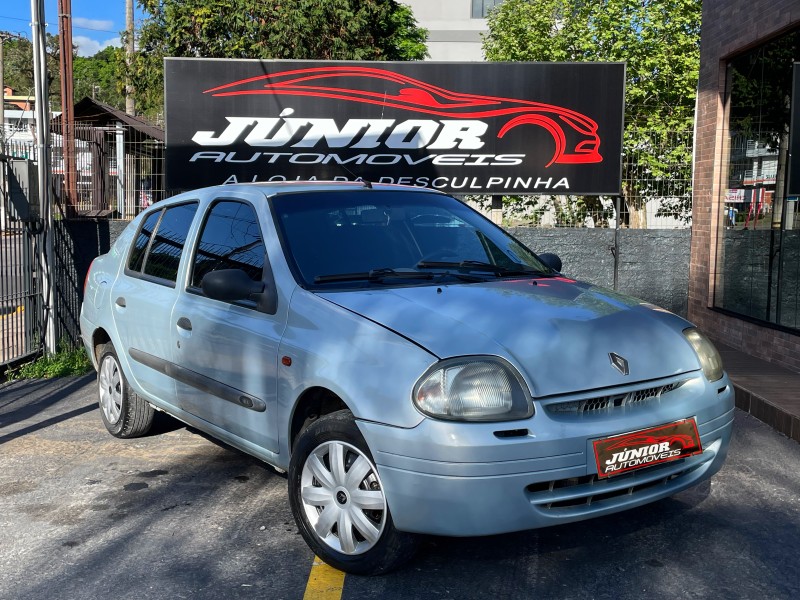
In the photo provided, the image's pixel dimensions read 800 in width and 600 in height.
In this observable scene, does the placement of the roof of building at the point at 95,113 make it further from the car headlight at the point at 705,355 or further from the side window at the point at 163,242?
the car headlight at the point at 705,355

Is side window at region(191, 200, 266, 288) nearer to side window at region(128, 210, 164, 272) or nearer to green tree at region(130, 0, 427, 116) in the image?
side window at region(128, 210, 164, 272)

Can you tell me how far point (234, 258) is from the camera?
187 inches

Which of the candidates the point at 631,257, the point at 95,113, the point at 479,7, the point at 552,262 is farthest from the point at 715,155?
the point at 479,7

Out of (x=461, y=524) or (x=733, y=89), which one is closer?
(x=461, y=524)

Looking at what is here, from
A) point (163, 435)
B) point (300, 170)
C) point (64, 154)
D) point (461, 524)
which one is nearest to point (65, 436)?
point (163, 435)

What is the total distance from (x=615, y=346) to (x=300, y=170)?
27.6 ft

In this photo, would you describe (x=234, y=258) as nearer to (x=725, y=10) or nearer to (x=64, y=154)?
(x=64, y=154)

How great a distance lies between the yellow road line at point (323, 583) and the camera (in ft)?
11.8

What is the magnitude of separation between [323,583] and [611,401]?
56.0 inches

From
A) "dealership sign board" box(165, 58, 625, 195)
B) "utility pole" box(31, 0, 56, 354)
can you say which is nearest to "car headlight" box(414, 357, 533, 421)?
"utility pole" box(31, 0, 56, 354)

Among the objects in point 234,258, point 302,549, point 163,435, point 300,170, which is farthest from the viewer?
point 300,170

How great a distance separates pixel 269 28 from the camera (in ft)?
73.4

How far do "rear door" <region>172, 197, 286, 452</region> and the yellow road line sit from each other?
24.6 inches

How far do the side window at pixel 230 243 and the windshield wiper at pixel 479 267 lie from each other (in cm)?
86
